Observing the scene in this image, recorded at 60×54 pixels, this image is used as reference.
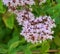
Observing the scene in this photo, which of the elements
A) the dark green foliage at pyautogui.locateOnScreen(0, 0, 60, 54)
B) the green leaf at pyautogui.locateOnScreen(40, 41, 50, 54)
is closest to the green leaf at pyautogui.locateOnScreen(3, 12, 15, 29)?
the dark green foliage at pyautogui.locateOnScreen(0, 0, 60, 54)

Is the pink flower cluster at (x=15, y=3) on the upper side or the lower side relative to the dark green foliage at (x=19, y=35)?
upper

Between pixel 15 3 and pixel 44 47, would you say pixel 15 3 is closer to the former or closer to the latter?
pixel 15 3

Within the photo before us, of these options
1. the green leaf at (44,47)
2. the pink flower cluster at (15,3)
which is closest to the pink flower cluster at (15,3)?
the pink flower cluster at (15,3)

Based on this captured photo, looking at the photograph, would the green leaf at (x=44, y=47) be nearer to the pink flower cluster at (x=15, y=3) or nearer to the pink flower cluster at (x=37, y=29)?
the pink flower cluster at (x=37, y=29)

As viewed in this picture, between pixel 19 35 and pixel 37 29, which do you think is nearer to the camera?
pixel 37 29

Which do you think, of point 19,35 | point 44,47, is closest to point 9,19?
point 19,35

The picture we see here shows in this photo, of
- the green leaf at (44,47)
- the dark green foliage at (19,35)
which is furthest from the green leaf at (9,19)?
the green leaf at (44,47)

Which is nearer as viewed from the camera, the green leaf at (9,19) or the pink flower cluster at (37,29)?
the pink flower cluster at (37,29)

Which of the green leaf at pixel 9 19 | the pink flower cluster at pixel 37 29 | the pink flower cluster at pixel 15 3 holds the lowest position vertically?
the pink flower cluster at pixel 37 29

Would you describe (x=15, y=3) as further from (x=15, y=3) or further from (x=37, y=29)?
(x=37, y=29)

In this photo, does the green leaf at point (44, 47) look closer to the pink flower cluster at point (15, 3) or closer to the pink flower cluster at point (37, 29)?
the pink flower cluster at point (37, 29)

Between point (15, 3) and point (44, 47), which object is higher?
point (15, 3)
